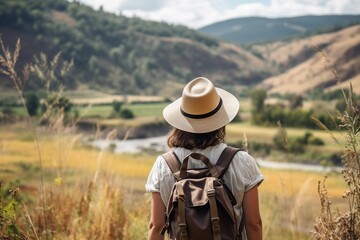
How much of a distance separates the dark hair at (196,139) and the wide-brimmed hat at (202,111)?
0.17 feet

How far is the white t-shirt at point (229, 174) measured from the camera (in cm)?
232

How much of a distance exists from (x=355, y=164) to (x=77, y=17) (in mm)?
138419

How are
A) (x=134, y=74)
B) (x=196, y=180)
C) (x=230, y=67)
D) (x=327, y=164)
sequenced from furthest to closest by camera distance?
1. (x=230, y=67)
2. (x=134, y=74)
3. (x=327, y=164)
4. (x=196, y=180)

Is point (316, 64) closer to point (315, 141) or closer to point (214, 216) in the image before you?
point (315, 141)

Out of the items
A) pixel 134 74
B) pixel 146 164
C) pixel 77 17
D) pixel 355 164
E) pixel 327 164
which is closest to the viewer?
pixel 355 164

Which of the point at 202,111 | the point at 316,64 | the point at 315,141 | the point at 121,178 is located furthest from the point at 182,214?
the point at 316,64

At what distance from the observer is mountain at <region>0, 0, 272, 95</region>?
107 metres

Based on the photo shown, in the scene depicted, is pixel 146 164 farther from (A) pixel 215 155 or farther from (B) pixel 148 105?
(B) pixel 148 105

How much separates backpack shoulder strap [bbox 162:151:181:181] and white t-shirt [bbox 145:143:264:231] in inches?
1.0

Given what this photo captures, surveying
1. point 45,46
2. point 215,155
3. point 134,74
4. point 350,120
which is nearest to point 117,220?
point 215,155

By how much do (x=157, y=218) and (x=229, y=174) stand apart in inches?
18.5

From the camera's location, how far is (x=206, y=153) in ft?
7.75

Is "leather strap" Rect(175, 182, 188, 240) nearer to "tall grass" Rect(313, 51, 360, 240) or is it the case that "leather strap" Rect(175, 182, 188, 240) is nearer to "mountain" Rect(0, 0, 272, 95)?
"tall grass" Rect(313, 51, 360, 240)

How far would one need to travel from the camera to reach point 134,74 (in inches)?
4619
